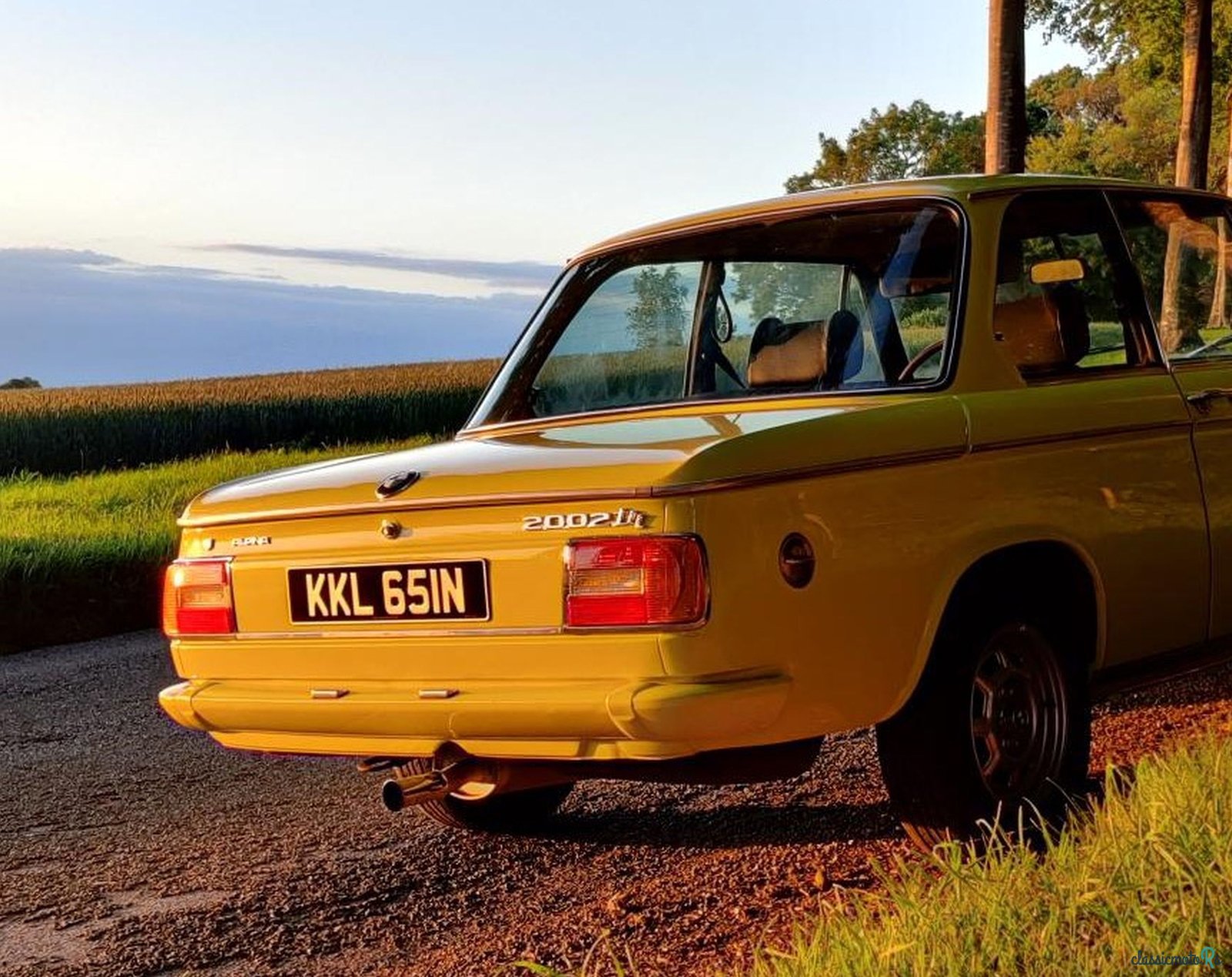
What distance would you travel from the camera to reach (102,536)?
12.7 meters

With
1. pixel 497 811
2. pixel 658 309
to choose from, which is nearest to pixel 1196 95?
pixel 658 309

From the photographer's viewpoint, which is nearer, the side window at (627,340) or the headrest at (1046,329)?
the headrest at (1046,329)

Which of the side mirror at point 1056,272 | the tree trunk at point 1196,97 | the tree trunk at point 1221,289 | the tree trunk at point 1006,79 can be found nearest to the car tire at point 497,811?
the side mirror at point 1056,272

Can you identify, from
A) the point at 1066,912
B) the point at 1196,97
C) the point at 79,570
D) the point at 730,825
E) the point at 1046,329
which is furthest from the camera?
the point at 1196,97

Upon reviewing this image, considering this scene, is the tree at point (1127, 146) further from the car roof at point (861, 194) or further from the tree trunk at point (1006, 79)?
the car roof at point (861, 194)

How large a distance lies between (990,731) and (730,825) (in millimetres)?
1113

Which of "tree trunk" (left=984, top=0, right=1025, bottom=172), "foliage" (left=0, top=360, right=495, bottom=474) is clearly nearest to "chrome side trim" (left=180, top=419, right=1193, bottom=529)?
"tree trunk" (left=984, top=0, right=1025, bottom=172)

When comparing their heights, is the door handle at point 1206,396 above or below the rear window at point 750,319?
below

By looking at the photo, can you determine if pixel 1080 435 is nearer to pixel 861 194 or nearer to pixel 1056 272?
pixel 1056 272

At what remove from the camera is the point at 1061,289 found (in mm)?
4992

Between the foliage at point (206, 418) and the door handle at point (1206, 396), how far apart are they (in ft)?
74.0

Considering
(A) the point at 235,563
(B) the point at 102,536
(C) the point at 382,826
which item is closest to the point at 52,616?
(B) the point at 102,536

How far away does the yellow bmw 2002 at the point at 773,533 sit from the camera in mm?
3697

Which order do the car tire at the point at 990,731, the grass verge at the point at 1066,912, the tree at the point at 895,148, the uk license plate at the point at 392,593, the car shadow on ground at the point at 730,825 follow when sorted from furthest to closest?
1. the tree at the point at 895,148
2. the car shadow on ground at the point at 730,825
3. the car tire at the point at 990,731
4. the uk license plate at the point at 392,593
5. the grass verge at the point at 1066,912
